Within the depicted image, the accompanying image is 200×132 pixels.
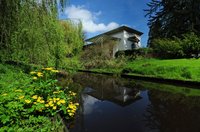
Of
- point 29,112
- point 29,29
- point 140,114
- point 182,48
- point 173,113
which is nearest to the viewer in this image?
point 29,112

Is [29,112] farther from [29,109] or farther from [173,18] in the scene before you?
[173,18]

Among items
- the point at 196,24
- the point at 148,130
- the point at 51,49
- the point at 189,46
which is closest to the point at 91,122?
the point at 148,130

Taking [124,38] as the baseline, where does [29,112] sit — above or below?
below

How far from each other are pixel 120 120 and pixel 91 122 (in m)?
0.85

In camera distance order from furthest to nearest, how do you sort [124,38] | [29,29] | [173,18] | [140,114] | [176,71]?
[124,38]
[173,18]
[176,71]
[29,29]
[140,114]

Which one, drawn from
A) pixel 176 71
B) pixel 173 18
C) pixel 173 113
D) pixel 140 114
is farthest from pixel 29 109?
pixel 173 18

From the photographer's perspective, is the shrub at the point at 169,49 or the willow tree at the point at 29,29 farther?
the shrub at the point at 169,49

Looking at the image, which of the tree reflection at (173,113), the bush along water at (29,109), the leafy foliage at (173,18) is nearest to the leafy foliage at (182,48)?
the leafy foliage at (173,18)

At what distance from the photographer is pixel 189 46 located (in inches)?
776

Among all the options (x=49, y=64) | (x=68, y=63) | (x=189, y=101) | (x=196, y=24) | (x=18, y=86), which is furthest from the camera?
(x=196, y=24)

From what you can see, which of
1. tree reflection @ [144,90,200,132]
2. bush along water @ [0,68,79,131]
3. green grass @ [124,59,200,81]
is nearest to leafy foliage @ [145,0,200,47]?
green grass @ [124,59,200,81]

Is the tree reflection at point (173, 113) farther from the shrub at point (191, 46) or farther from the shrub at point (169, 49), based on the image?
the shrub at point (169, 49)

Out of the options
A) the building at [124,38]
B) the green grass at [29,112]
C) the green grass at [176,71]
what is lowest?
the green grass at [29,112]

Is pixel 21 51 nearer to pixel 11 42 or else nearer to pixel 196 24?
pixel 11 42
